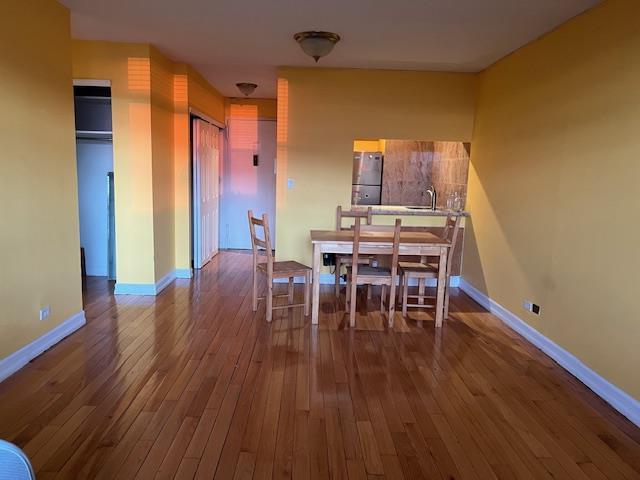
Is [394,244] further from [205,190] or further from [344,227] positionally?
[205,190]

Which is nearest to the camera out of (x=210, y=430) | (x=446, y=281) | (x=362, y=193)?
(x=210, y=430)

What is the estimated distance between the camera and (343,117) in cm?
524

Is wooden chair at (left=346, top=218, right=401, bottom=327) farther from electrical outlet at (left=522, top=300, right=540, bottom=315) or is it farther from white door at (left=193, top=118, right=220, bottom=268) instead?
white door at (left=193, top=118, right=220, bottom=268)

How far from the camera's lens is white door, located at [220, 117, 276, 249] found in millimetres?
7336

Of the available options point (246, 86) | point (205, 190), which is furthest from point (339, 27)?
point (205, 190)

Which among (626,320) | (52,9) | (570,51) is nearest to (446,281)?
(626,320)

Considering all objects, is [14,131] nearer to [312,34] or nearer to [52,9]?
[52,9]

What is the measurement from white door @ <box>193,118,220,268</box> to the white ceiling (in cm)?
118

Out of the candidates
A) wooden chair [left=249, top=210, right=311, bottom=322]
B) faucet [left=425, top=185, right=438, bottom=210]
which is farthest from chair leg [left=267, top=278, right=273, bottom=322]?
faucet [left=425, top=185, right=438, bottom=210]

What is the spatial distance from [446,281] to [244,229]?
4172 mm

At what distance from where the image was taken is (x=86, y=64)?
14.3 feet

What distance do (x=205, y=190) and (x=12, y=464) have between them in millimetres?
5294

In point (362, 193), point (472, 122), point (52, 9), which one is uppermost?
point (52, 9)

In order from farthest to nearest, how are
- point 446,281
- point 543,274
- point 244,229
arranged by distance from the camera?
point 244,229 → point 446,281 → point 543,274
